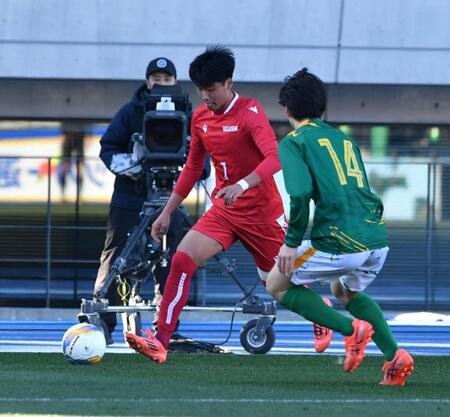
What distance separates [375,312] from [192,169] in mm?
1735

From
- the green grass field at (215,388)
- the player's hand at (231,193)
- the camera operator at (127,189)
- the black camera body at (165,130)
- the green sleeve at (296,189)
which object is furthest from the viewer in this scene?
the camera operator at (127,189)

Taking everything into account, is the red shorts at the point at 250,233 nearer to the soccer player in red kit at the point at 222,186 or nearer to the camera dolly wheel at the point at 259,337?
the soccer player in red kit at the point at 222,186

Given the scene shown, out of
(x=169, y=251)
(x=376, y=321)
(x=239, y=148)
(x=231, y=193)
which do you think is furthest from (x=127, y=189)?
(x=376, y=321)

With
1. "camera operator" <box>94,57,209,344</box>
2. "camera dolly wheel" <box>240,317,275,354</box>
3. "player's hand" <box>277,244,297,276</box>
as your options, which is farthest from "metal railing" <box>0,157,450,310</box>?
"player's hand" <box>277,244,297,276</box>

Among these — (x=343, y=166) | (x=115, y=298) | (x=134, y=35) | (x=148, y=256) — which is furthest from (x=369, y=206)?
(x=134, y=35)

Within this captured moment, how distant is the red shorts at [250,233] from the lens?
8828mm

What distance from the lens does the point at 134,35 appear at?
51.1 feet

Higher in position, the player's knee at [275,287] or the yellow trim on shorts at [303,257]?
the yellow trim on shorts at [303,257]

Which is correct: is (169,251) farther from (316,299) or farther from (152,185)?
(316,299)

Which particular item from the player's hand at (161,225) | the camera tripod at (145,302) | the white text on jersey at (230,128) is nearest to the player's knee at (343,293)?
the white text on jersey at (230,128)

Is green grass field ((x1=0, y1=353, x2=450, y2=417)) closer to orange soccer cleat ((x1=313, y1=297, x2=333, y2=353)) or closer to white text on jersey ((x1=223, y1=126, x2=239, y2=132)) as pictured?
orange soccer cleat ((x1=313, y1=297, x2=333, y2=353))

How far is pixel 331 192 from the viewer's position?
7.49 m

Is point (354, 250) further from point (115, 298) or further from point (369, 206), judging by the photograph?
point (115, 298)

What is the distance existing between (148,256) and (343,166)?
2.74 m
